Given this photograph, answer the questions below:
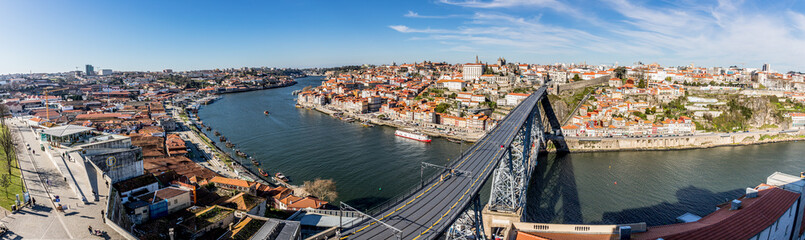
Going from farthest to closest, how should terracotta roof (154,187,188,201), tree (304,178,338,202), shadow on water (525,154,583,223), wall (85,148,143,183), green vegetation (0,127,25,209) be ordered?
tree (304,178,338,202) < shadow on water (525,154,583,223) < wall (85,148,143,183) < terracotta roof (154,187,188,201) < green vegetation (0,127,25,209)

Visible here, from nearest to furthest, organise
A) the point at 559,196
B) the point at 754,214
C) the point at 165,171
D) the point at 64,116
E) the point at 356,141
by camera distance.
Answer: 1. the point at 754,214
2. the point at 165,171
3. the point at 559,196
4. the point at 356,141
5. the point at 64,116

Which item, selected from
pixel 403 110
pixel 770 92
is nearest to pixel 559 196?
pixel 403 110

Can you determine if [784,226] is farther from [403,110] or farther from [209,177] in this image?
[403,110]

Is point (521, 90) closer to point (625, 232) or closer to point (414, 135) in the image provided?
point (414, 135)

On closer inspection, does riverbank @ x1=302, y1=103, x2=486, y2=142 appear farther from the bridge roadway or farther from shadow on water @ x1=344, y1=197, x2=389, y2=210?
the bridge roadway

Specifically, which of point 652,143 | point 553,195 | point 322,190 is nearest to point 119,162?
point 322,190

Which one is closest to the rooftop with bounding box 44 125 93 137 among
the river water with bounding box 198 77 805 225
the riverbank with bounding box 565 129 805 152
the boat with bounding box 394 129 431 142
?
the river water with bounding box 198 77 805 225
